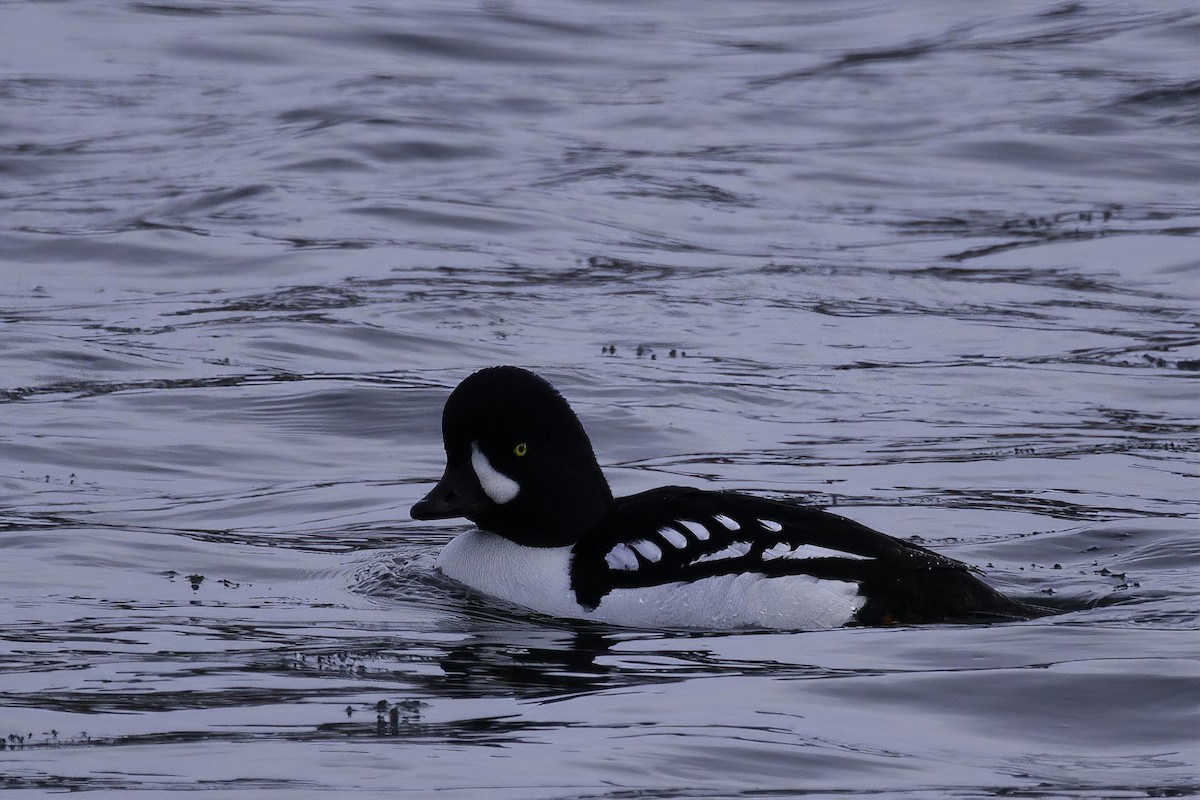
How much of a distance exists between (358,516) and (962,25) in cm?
2015

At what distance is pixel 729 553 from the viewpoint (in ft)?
22.8

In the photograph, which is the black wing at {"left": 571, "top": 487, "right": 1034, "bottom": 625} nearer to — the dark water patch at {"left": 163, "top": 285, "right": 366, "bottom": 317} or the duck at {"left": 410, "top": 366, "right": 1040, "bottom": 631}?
the duck at {"left": 410, "top": 366, "right": 1040, "bottom": 631}

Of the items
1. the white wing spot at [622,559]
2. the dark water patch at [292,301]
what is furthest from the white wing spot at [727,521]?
the dark water patch at [292,301]

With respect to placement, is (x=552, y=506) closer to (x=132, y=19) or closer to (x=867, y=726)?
(x=867, y=726)

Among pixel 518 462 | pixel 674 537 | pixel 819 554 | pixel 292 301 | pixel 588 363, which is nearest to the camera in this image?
pixel 819 554

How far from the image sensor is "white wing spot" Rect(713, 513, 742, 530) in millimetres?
6980

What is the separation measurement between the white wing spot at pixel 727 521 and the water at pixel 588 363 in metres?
0.46

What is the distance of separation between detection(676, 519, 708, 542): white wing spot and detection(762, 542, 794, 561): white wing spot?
8.3 inches

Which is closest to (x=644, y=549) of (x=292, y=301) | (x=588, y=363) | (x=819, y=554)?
(x=819, y=554)

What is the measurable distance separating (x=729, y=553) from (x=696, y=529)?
145mm

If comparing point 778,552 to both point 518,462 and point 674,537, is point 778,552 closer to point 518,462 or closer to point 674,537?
point 674,537

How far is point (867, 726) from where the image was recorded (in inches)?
220

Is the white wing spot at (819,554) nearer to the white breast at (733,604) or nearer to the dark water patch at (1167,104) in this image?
the white breast at (733,604)

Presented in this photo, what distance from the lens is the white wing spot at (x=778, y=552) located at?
6.91 metres
